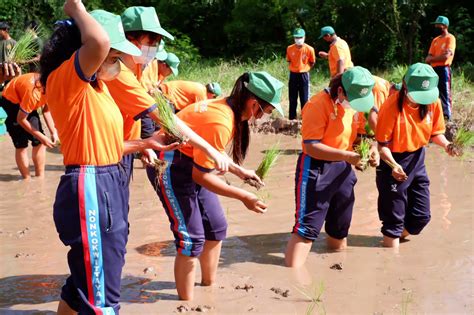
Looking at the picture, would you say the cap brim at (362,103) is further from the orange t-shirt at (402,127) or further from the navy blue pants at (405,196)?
the navy blue pants at (405,196)

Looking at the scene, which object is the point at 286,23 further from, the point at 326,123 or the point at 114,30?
the point at 114,30

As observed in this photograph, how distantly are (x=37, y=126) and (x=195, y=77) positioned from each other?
8.54m

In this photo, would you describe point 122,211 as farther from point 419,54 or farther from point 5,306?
point 419,54

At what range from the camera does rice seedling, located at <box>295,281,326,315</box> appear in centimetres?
516

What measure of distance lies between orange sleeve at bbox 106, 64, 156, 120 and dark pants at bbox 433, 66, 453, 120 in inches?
359

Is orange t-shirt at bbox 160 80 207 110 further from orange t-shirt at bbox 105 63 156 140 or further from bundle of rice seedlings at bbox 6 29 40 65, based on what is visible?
orange t-shirt at bbox 105 63 156 140

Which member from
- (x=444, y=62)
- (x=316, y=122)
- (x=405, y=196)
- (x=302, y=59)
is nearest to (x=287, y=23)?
(x=302, y=59)

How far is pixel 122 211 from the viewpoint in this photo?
388 cm

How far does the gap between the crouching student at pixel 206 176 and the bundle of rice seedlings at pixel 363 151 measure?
3.66ft

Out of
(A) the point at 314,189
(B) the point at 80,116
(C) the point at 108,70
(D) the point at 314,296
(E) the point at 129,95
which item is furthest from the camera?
(A) the point at 314,189

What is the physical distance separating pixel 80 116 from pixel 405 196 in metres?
3.71

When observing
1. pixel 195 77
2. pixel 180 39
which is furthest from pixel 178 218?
pixel 180 39

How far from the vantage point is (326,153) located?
5.77 metres

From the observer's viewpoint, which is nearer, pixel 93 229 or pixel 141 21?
pixel 93 229
